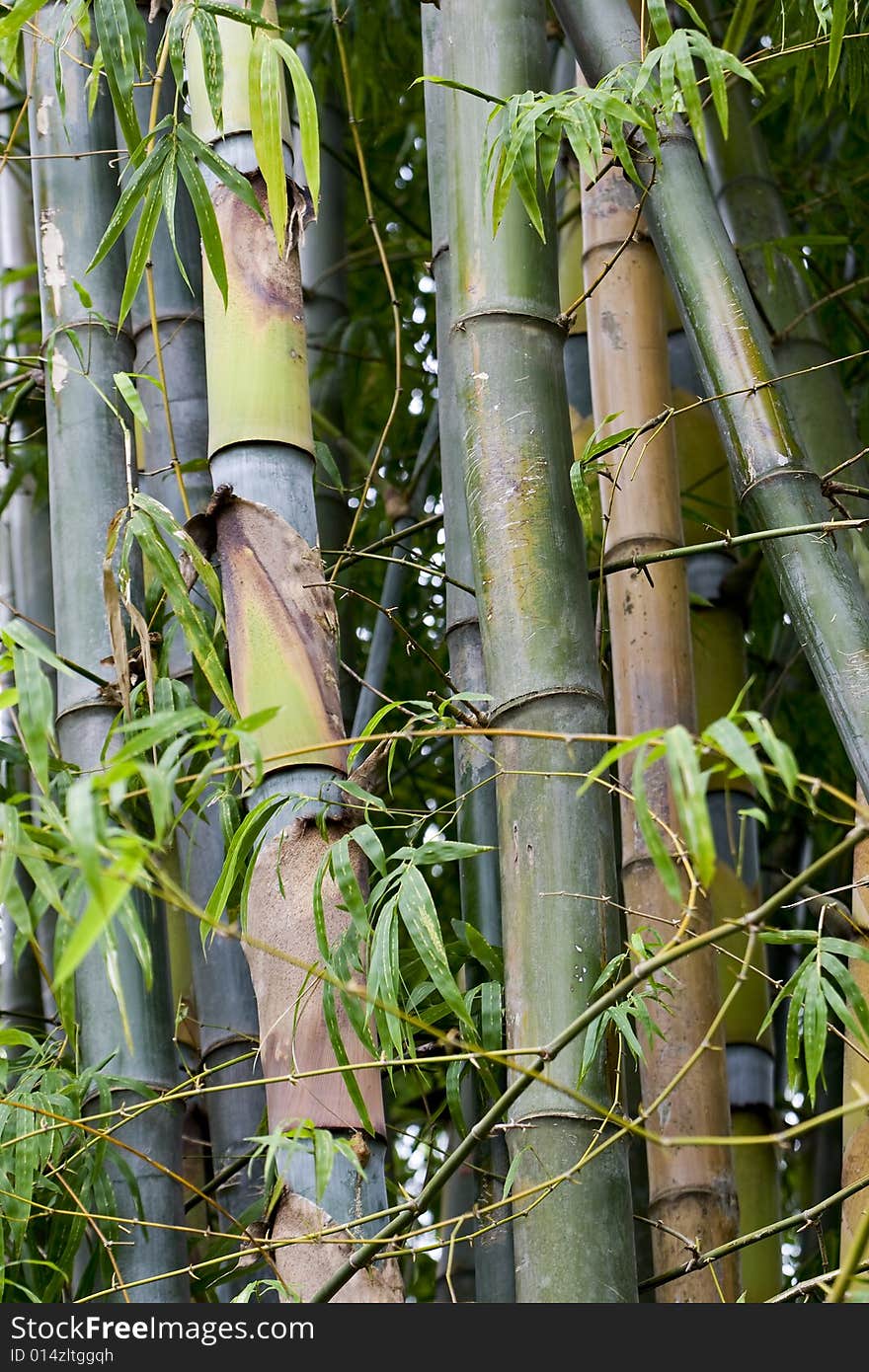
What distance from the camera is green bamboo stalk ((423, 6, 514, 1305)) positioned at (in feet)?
4.31

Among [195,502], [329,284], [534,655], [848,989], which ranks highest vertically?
[329,284]

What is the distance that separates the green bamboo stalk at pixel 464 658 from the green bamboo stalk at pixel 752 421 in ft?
0.62

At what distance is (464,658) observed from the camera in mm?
1479

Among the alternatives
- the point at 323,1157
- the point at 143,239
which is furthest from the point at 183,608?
the point at 323,1157

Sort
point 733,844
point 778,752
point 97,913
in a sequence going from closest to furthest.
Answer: point 97,913
point 778,752
point 733,844

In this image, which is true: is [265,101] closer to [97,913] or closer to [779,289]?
[97,913]

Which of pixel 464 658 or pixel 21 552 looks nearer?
pixel 464 658

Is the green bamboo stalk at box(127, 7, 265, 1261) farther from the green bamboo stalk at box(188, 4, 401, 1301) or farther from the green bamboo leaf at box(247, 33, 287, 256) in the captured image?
the green bamboo leaf at box(247, 33, 287, 256)

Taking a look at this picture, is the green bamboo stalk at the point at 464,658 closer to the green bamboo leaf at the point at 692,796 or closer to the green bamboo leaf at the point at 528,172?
the green bamboo leaf at the point at 528,172

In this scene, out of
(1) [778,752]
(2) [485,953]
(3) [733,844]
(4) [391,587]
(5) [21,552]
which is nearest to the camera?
(1) [778,752]

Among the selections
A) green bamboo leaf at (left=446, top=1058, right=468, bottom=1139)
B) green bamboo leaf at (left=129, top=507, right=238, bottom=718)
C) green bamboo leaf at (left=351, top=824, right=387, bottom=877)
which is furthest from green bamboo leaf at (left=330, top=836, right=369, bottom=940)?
green bamboo leaf at (left=446, top=1058, right=468, bottom=1139)

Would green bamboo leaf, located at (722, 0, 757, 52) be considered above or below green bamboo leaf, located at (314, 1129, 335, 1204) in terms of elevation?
above

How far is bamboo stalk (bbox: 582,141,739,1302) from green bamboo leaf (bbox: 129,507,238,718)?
40cm

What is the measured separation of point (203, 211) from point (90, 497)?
0.38 metres
